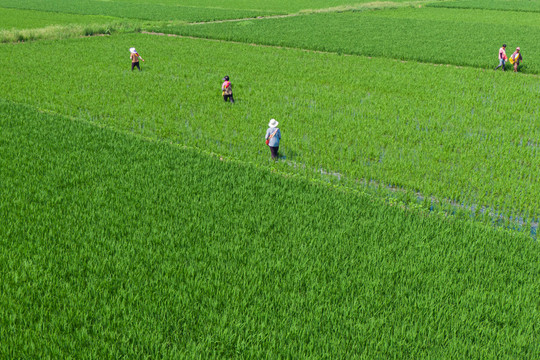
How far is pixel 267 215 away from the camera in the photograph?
6934 mm

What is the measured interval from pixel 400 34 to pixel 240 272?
26.3 m

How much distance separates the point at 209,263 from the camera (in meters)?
5.63

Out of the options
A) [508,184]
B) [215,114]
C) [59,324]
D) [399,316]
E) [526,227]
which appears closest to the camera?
[59,324]

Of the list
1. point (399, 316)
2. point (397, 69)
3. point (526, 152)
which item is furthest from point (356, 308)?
point (397, 69)

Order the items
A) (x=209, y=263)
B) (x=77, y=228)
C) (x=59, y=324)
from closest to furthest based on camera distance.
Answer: (x=59, y=324) < (x=209, y=263) < (x=77, y=228)

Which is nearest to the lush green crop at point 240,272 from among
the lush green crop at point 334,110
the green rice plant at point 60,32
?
the lush green crop at point 334,110

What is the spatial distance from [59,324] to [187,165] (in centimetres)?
474

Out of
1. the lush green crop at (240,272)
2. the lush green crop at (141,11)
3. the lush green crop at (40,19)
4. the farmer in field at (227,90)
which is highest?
the lush green crop at (141,11)

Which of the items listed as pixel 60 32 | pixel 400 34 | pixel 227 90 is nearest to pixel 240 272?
pixel 227 90

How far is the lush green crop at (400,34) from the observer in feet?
70.7

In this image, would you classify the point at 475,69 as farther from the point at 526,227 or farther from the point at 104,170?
the point at 104,170

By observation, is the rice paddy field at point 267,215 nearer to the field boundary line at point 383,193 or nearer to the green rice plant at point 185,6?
the field boundary line at point 383,193

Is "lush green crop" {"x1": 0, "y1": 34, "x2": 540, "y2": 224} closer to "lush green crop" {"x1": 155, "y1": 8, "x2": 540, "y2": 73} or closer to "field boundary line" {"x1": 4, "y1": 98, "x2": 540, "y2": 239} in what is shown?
"field boundary line" {"x1": 4, "y1": 98, "x2": 540, "y2": 239}

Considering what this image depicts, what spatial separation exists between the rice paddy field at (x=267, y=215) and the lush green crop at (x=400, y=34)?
4.62 meters
